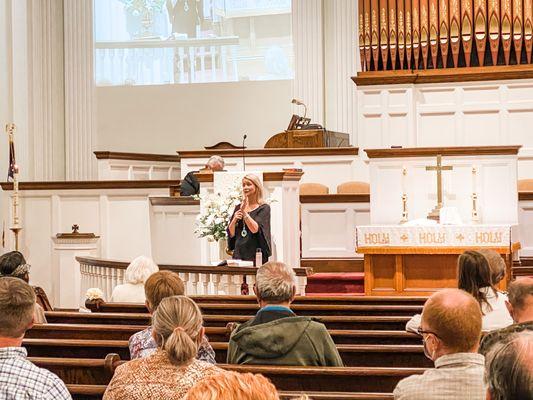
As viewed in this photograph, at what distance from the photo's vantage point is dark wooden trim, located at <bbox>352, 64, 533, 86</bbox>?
42.8ft

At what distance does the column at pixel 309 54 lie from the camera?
15.8m

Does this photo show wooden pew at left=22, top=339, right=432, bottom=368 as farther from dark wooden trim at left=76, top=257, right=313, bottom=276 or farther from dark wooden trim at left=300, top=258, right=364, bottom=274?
dark wooden trim at left=300, top=258, right=364, bottom=274

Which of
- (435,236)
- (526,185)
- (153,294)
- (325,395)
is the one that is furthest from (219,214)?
(526,185)

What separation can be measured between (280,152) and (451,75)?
2.65m

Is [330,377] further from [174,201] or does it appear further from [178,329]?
[174,201]

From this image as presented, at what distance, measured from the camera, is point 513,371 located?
5.59 feet

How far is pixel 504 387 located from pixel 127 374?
1.75 metres

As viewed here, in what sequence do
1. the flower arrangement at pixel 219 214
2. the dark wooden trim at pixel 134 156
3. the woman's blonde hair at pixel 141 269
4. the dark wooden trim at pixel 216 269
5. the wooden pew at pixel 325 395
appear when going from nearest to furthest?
the wooden pew at pixel 325 395 → the woman's blonde hair at pixel 141 269 → the dark wooden trim at pixel 216 269 → the flower arrangement at pixel 219 214 → the dark wooden trim at pixel 134 156

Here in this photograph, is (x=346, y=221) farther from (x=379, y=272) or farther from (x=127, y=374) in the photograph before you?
(x=127, y=374)

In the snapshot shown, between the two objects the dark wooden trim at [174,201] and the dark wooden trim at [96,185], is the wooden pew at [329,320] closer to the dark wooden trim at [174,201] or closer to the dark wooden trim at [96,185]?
the dark wooden trim at [174,201]

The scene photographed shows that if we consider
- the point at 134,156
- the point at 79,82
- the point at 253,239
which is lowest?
the point at 253,239

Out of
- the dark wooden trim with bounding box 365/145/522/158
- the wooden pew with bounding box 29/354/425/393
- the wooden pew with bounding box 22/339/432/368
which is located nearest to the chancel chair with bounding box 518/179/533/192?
the dark wooden trim with bounding box 365/145/522/158

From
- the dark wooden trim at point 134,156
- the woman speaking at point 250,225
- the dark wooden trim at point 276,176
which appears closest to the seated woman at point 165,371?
the woman speaking at point 250,225

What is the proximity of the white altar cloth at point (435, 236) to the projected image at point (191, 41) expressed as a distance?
743 cm
